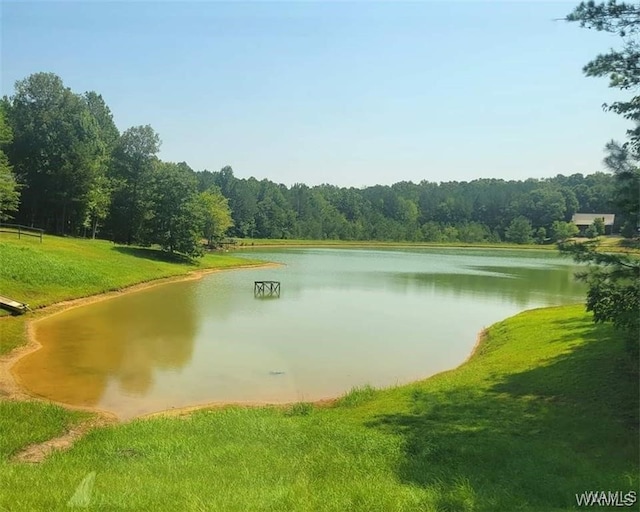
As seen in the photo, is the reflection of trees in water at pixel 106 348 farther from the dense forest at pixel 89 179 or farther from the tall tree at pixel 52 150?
the tall tree at pixel 52 150

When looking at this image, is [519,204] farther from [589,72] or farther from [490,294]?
[589,72]

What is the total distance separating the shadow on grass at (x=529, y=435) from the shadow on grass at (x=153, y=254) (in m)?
39.0

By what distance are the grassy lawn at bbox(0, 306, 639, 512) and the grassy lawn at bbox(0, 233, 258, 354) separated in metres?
11.7

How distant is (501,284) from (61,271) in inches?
1299

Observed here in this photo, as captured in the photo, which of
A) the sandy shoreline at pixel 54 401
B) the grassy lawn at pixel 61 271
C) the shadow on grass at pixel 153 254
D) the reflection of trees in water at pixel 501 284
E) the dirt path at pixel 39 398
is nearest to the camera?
the dirt path at pixel 39 398

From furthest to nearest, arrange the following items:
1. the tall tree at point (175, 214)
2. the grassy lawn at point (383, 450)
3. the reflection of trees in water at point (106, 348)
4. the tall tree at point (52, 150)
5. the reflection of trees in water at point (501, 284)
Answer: the tall tree at point (52, 150), the tall tree at point (175, 214), the reflection of trees in water at point (501, 284), the reflection of trees in water at point (106, 348), the grassy lawn at point (383, 450)

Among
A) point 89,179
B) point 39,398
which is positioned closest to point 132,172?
point 89,179

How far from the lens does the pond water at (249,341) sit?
52.0 feet

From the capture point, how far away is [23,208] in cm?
5719

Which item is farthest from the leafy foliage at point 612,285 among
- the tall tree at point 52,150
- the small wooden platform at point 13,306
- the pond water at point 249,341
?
the tall tree at point 52,150

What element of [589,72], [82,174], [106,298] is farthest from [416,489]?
[82,174]

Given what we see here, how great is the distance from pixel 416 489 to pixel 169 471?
347 cm

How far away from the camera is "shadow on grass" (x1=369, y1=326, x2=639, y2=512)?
681cm

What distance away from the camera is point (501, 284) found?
1795 inches
